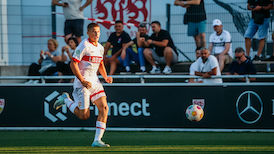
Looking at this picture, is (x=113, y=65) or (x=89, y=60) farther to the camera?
(x=113, y=65)

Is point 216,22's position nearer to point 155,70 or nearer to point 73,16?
point 155,70

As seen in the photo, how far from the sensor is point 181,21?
533 inches

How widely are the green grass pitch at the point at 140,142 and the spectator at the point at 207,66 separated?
1.44 m

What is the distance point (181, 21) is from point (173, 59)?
3.30 feet

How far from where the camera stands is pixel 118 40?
1391 centimetres

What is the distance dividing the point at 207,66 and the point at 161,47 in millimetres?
1689

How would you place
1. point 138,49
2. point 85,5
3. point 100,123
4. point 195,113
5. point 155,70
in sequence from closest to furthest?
point 100,123, point 195,113, point 155,70, point 138,49, point 85,5

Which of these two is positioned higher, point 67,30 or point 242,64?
point 67,30

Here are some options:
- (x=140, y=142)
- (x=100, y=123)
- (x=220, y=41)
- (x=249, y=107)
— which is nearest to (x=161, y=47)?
(x=220, y=41)

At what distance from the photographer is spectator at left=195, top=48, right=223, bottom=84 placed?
39.6ft

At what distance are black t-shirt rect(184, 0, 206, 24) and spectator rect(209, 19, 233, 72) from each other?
0.43 m

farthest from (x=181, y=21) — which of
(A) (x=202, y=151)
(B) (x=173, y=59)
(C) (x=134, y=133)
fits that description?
(A) (x=202, y=151)

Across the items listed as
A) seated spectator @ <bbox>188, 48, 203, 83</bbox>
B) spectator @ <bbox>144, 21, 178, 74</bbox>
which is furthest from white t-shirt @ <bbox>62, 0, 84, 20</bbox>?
seated spectator @ <bbox>188, 48, 203, 83</bbox>

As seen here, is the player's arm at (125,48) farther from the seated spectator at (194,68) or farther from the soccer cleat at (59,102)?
the soccer cleat at (59,102)
